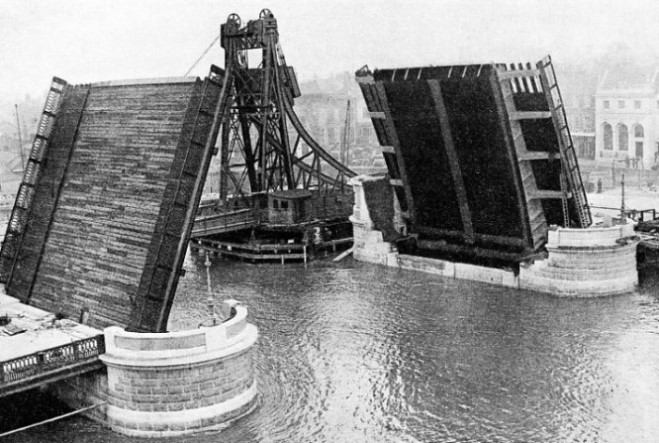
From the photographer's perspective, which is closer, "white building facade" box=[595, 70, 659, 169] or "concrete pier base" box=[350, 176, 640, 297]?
"concrete pier base" box=[350, 176, 640, 297]

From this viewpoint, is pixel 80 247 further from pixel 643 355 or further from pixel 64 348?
pixel 643 355

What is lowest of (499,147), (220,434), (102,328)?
(220,434)

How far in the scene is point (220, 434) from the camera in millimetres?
13484

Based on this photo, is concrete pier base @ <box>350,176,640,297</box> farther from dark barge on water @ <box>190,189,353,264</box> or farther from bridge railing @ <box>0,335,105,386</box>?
bridge railing @ <box>0,335,105,386</box>

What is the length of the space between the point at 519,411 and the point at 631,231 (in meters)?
9.60

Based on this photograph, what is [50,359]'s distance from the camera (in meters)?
13.5

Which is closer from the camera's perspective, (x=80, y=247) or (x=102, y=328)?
(x=102, y=328)

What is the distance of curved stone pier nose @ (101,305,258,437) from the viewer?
13289 mm

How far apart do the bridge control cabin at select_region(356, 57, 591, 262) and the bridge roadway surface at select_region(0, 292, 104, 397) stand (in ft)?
37.4

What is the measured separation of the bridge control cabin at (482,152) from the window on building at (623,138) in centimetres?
2635

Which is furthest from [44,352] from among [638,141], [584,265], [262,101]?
[638,141]

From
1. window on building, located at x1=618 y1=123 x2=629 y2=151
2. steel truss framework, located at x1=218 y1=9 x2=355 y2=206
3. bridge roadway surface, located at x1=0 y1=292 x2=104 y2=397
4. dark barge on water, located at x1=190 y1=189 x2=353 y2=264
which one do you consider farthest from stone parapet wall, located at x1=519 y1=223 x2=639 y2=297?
window on building, located at x1=618 y1=123 x2=629 y2=151

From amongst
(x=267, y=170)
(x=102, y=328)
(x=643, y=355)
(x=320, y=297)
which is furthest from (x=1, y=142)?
(x=643, y=355)

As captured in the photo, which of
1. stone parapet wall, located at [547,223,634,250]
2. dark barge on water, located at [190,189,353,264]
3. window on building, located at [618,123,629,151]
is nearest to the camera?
stone parapet wall, located at [547,223,634,250]
